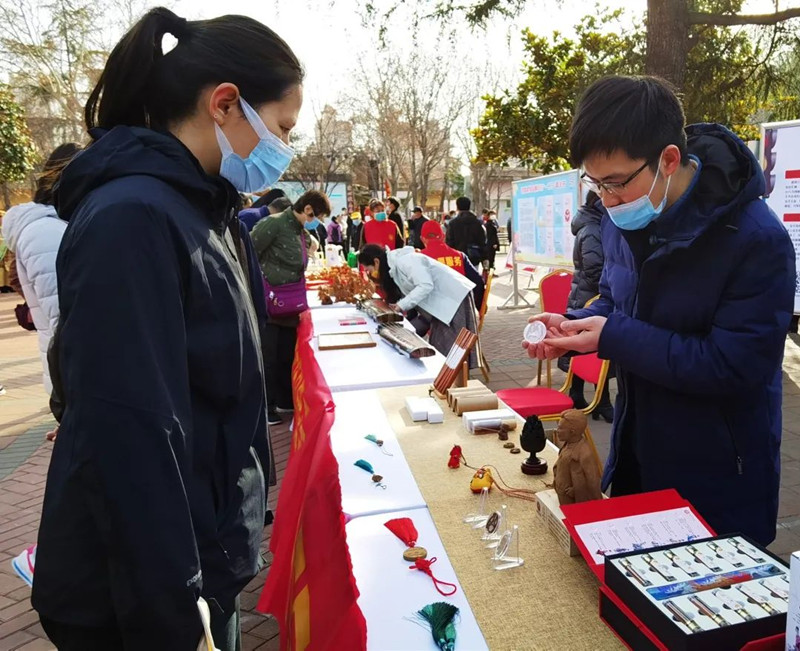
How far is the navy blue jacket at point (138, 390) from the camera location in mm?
769

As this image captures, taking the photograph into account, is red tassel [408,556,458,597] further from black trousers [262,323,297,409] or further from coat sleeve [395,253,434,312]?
black trousers [262,323,297,409]

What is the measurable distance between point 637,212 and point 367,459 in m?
1.14

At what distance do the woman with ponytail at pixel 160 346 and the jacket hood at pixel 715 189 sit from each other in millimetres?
879

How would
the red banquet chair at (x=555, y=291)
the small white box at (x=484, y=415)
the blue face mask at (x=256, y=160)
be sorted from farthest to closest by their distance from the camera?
the red banquet chair at (x=555, y=291) → the small white box at (x=484, y=415) → the blue face mask at (x=256, y=160)

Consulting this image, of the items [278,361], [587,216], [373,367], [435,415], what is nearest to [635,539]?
[435,415]

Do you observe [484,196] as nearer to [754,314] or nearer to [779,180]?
[779,180]

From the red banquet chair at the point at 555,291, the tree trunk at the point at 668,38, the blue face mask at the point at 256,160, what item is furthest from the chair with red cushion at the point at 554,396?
the tree trunk at the point at 668,38

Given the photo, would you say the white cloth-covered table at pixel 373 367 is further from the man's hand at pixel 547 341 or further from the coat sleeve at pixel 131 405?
the coat sleeve at pixel 131 405

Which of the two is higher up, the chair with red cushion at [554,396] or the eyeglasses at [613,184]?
the eyeglasses at [613,184]

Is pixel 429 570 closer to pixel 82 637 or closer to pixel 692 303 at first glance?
pixel 82 637

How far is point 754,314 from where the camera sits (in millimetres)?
1245

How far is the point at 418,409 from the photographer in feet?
7.45

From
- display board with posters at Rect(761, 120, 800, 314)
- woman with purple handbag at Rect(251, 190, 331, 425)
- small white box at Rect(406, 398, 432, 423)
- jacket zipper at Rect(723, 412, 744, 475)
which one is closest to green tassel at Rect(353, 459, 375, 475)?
small white box at Rect(406, 398, 432, 423)

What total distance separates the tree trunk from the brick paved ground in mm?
3220
